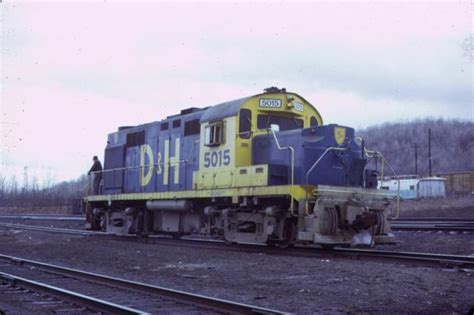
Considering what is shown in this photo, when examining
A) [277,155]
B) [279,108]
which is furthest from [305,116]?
[277,155]

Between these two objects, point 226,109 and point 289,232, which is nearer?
point 289,232

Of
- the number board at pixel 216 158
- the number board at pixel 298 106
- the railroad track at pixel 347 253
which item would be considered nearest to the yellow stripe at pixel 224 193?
the number board at pixel 216 158

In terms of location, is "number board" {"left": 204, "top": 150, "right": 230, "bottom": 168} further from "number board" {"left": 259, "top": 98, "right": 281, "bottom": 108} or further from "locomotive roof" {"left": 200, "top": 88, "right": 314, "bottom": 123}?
"number board" {"left": 259, "top": 98, "right": 281, "bottom": 108}

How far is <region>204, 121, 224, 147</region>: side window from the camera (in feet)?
42.3

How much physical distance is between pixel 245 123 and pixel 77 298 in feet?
23.0

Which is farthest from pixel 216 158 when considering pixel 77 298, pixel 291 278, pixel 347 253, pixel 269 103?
pixel 77 298

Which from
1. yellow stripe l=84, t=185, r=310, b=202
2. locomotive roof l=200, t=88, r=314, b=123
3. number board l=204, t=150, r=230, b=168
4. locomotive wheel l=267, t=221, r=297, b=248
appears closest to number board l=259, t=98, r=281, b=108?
locomotive roof l=200, t=88, r=314, b=123

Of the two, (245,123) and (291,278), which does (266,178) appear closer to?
(245,123)

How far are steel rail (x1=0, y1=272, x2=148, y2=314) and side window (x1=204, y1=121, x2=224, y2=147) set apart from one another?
5.99 m

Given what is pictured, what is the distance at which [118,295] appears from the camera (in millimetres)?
6926

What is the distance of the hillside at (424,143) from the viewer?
8362cm

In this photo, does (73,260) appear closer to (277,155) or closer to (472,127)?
(277,155)

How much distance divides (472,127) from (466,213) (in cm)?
7371

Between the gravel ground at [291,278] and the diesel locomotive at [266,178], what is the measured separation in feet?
2.94
